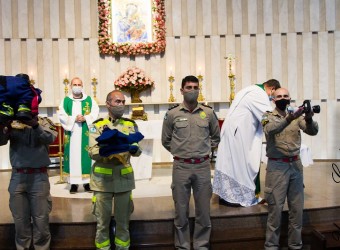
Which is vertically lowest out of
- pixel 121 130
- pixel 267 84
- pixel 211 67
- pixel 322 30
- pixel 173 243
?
pixel 173 243

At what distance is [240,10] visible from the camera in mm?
9648

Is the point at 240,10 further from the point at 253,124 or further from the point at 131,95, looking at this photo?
the point at 253,124

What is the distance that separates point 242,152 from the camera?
5.31 metres

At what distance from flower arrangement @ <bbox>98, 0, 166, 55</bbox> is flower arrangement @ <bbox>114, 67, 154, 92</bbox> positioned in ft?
1.53

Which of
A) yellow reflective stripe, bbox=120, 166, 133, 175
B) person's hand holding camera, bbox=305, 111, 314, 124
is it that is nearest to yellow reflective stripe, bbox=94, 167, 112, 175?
yellow reflective stripe, bbox=120, 166, 133, 175

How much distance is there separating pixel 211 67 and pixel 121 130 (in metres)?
5.75

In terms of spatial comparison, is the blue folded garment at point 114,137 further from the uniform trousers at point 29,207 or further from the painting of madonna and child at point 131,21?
the painting of madonna and child at point 131,21

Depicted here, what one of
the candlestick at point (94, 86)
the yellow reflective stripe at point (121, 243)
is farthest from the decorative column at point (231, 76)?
the yellow reflective stripe at point (121, 243)

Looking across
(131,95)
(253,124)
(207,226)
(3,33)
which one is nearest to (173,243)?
(207,226)

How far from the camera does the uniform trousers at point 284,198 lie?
4.28m

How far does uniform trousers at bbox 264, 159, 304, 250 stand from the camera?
4281mm

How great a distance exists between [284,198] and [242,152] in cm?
111

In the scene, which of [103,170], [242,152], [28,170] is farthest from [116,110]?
[242,152]

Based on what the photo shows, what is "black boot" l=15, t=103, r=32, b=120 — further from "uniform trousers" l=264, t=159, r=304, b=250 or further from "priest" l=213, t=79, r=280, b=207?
"priest" l=213, t=79, r=280, b=207
